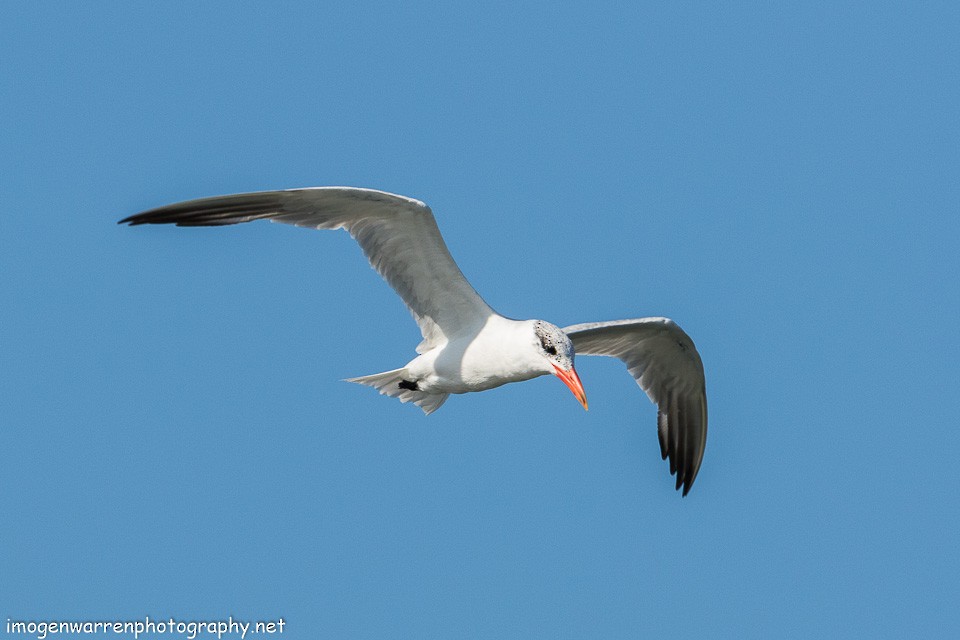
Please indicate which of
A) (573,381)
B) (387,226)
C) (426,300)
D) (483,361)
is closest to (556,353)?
(573,381)

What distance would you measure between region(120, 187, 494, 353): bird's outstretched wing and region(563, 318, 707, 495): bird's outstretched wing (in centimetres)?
173

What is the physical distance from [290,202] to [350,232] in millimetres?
671

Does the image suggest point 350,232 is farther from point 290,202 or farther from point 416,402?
point 416,402

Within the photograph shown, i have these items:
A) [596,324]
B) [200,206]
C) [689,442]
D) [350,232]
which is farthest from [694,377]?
[200,206]

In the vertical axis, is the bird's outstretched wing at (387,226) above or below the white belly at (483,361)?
above

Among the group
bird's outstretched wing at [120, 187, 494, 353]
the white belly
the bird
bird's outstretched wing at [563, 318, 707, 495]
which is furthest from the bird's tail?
bird's outstretched wing at [563, 318, 707, 495]

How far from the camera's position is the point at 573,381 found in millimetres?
11938

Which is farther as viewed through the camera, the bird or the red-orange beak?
the bird

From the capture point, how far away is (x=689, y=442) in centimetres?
1617

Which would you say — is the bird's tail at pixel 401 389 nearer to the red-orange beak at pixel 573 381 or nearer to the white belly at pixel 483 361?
the white belly at pixel 483 361

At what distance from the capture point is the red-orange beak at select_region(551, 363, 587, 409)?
11758mm

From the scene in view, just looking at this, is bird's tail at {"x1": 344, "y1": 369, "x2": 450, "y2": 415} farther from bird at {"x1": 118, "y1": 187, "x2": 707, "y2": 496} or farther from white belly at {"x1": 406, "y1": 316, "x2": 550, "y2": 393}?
white belly at {"x1": 406, "y1": 316, "x2": 550, "y2": 393}

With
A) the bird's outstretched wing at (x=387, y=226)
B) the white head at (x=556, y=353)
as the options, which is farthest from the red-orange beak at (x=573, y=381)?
the bird's outstretched wing at (x=387, y=226)

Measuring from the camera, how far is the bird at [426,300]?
12219 mm
